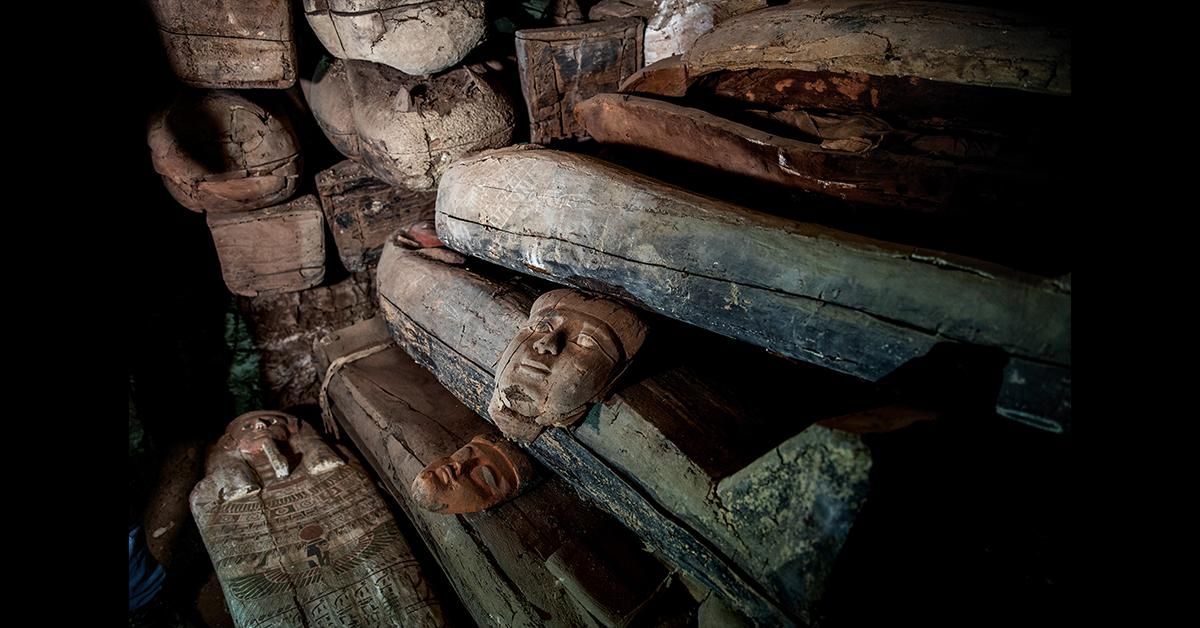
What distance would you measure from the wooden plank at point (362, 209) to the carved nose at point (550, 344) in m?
1.56

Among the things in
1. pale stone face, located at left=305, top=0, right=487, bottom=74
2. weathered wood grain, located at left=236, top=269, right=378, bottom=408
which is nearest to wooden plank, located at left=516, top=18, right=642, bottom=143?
pale stone face, located at left=305, top=0, right=487, bottom=74

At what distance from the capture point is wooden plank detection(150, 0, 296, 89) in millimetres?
2219

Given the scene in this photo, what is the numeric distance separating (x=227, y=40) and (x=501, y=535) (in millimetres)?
2223

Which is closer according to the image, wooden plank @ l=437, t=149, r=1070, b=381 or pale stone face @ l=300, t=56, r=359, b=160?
wooden plank @ l=437, t=149, r=1070, b=381

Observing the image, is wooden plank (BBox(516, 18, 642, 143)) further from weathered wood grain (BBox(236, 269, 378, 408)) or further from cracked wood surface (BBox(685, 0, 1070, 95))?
weathered wood grain (BBox(236, 269, 378, 408))

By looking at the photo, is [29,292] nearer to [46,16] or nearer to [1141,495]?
[46,16]

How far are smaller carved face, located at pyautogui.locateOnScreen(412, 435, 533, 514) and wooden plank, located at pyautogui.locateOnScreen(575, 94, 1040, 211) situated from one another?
137 centimetres

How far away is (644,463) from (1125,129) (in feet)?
4.60

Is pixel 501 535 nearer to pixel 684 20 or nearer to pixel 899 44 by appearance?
pixel 899 44

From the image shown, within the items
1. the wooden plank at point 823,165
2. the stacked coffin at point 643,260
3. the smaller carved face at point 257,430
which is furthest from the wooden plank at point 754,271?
A: the smaller carved face at point 257,430

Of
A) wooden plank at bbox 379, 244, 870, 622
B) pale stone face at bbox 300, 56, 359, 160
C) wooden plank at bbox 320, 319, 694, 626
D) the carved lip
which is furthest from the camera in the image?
pale stone face at bbox 300, 56, 359, 160

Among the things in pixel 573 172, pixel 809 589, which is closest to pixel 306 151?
pixel 573 172

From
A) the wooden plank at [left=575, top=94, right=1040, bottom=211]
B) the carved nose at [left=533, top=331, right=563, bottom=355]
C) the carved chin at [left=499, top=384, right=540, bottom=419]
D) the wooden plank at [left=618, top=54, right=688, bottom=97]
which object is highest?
the wooden plank at [left=618, top=54, right=688, bottom=97]

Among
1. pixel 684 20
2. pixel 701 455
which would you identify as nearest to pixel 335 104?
pixel 684 20
